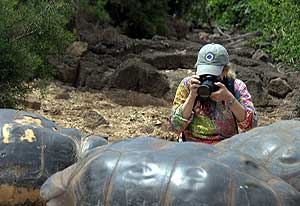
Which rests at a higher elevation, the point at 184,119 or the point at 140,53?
the point at 184,119

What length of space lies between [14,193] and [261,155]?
1.07 meters

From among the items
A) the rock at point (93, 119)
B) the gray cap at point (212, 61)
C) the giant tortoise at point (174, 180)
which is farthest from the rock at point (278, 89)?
the giant tortoise at point (174, 180)

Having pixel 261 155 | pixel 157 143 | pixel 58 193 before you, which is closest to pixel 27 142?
pixel 58 193

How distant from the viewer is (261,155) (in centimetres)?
221

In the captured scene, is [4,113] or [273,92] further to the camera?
[273,92]

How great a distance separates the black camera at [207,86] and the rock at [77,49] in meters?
6.71

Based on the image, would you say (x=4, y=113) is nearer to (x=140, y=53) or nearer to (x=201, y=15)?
(x=140, y=53)

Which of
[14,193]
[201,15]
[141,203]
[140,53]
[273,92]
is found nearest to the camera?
[141,203]

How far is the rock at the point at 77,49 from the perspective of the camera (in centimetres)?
957

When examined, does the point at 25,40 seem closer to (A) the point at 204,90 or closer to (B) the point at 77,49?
(A) the point at 204,90

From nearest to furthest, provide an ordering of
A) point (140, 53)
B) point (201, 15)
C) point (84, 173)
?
point (84, 173) → point (140, 53) → point (201, 15)

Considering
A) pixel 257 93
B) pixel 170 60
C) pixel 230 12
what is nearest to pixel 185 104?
pixel 257 93

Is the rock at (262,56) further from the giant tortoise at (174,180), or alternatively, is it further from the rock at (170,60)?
the giant tortoise at (174,180)

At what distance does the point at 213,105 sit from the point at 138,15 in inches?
418
